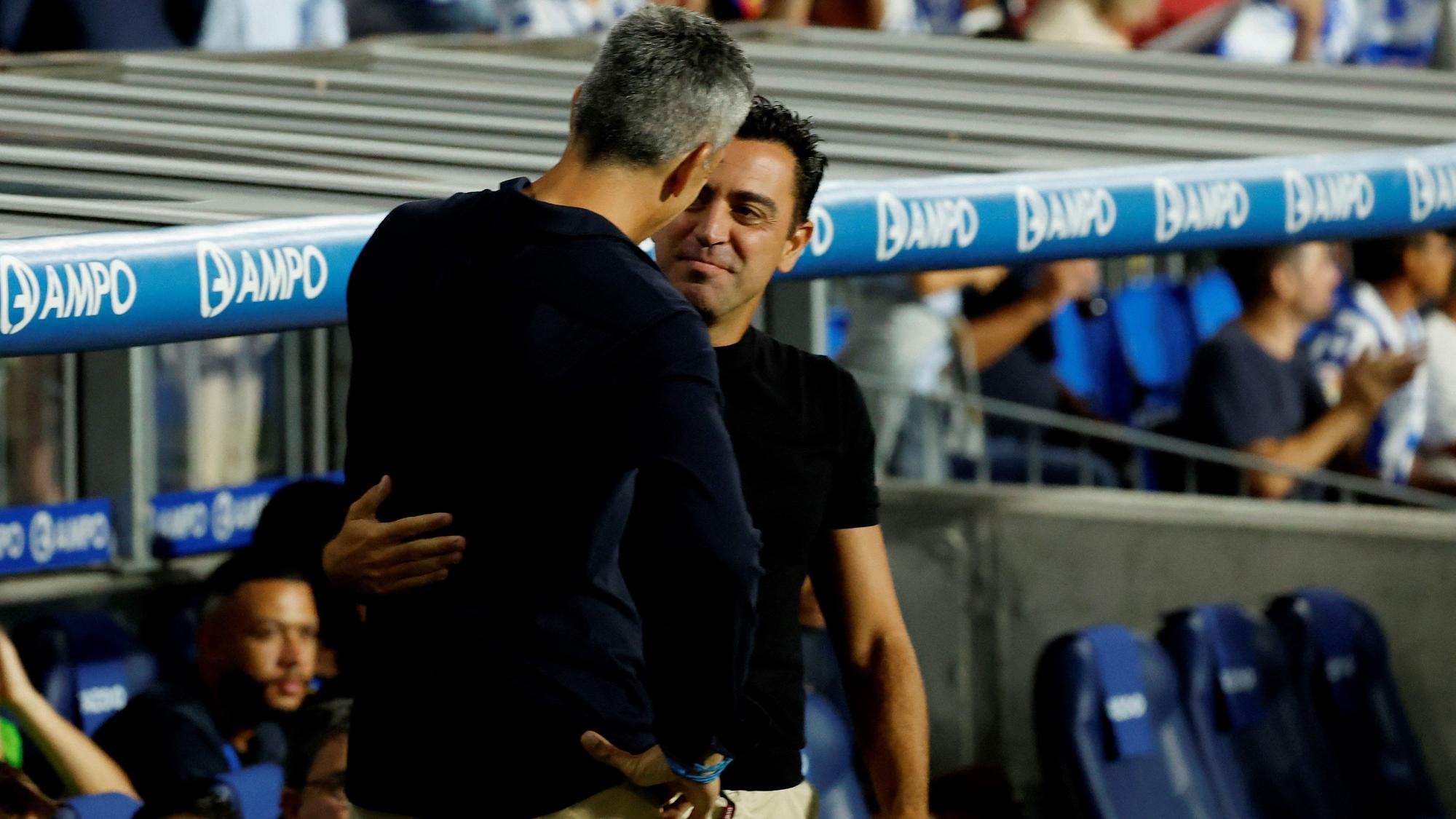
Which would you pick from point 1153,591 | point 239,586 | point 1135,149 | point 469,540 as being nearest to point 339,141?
point 239,586

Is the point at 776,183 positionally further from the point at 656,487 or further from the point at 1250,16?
the point at 1250,16

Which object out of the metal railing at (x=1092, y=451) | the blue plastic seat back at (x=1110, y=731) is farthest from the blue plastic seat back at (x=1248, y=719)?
the metal railing at (x=1092, y=451)

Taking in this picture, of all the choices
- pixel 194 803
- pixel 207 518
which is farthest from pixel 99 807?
pixel 207 518

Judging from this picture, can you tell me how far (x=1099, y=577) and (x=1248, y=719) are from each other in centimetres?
64

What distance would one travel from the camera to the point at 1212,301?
812 centimetres

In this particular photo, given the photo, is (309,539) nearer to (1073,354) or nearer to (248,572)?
(248,572)

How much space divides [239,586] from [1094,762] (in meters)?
2.01

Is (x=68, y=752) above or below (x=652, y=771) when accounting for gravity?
below

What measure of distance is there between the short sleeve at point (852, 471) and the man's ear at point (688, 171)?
62 centimetres

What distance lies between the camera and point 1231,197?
4.50m

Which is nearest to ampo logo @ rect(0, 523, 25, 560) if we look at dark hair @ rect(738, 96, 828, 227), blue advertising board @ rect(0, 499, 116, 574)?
blue advertising board @ rect(0, 499, 116, 574)

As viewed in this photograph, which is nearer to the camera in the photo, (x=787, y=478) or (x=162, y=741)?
(x=787, y=478)

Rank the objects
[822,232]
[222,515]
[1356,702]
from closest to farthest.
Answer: [822,232], [222,515], [1356,702]

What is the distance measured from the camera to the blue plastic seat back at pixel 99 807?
3.53 meters
